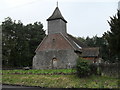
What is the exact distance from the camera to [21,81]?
17891mm

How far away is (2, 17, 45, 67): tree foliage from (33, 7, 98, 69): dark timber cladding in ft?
35.1

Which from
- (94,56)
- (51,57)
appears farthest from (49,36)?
(94,56)

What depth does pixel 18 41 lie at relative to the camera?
47062 millimetres

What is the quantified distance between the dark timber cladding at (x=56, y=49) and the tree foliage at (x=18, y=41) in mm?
10689

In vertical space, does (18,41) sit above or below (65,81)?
above

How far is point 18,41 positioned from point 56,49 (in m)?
18.1

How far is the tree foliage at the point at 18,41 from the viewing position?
4190 centimetres

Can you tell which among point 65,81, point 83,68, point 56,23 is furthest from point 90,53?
point 65,81

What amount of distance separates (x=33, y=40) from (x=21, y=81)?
32.7m

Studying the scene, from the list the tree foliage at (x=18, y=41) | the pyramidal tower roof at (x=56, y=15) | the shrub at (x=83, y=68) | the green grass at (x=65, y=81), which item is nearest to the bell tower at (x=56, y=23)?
the pyramidal tower roof at (x=56, y=15)

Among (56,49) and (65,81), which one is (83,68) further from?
(56,49)

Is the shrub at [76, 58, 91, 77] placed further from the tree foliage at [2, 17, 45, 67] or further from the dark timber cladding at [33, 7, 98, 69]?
the tree foliage at [2, 17, 45, 67]

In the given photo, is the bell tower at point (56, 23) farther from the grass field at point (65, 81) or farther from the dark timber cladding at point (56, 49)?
the grass field at point (65, 81)

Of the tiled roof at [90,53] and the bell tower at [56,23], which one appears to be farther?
the bell tower at [56,23]
